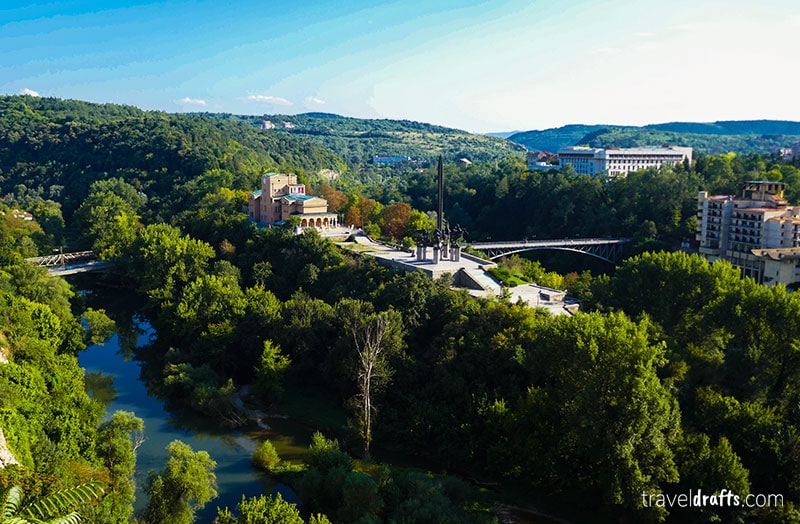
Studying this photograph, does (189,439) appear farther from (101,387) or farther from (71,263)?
(71,263)

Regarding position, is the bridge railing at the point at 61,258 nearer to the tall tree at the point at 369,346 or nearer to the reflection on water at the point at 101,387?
the reflection on water at the point at 101,387

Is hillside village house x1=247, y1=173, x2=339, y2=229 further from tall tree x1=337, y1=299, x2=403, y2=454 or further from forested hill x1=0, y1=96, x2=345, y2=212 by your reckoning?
tall tree x1=337, y1=299, x2=403, y2=454

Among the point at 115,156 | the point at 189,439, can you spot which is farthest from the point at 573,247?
the point at 115,156

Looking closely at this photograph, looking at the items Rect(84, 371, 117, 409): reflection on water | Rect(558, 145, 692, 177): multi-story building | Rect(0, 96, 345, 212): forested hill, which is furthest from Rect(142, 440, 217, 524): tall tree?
Rect(558, 145, 692, 177): multi-story building

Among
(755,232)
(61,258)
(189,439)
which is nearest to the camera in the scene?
(189,439)

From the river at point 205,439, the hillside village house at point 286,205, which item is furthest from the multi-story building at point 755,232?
the river at point 205,439

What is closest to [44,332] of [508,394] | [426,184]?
[508,394]
